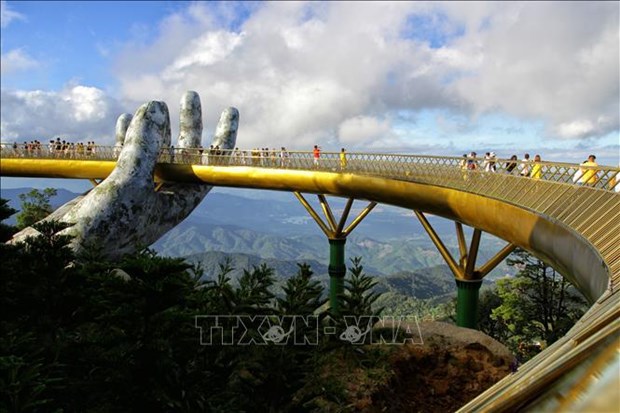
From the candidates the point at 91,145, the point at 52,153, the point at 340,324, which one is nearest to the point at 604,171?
the point at 340,324

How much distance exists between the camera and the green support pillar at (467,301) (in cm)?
1453

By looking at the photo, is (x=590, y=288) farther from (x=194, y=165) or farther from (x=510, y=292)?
(x=510, y=292)

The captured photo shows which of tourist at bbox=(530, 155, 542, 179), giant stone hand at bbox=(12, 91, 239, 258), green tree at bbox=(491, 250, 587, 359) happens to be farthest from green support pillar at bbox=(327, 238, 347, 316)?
green tree at bbox=(491, 250, 587, 359)

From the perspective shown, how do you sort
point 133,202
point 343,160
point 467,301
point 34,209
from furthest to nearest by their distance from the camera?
point 34,209 → point 133,202 → point 343,160 → point 467,301

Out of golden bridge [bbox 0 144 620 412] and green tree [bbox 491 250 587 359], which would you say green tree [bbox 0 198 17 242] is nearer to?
golden bridge [bbox 0 144 620 412]

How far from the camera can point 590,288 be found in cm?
689

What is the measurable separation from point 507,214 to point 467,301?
4594 mm

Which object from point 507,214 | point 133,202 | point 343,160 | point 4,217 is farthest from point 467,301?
point 133,202

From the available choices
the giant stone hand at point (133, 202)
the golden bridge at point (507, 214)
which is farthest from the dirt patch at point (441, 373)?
the giant stone hand at point (133, 202)

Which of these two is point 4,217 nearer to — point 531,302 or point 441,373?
point 441,373

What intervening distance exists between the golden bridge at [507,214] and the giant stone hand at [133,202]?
175 cm

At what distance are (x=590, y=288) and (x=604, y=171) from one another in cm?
377

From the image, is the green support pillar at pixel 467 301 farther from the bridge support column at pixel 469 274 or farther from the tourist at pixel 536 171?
the tourist at pixel 536 171

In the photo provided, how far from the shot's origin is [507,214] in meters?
11.4
